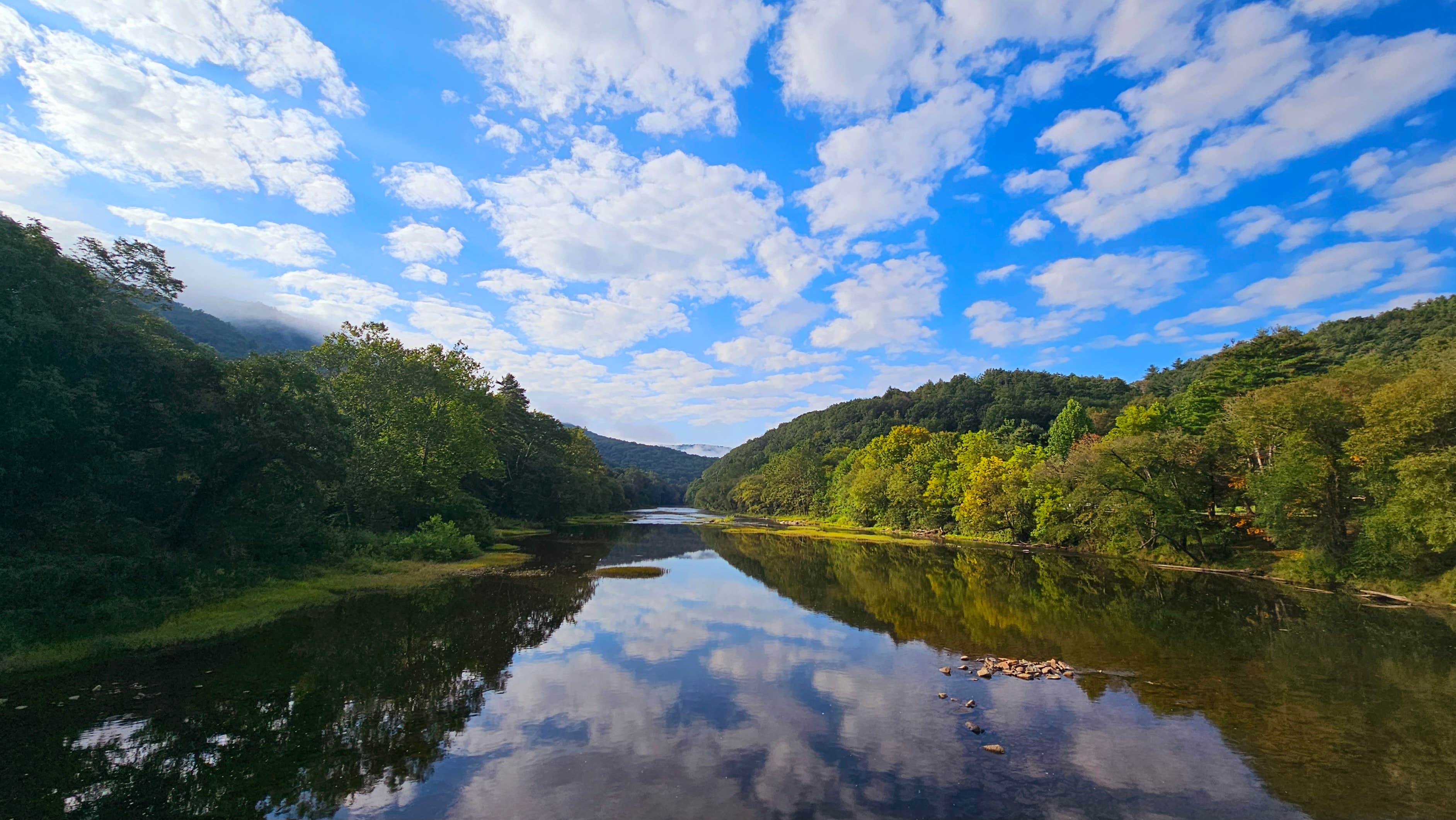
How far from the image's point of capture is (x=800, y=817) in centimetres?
903

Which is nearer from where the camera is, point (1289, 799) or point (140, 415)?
point (1289, 799)

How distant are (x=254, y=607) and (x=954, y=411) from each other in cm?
13809

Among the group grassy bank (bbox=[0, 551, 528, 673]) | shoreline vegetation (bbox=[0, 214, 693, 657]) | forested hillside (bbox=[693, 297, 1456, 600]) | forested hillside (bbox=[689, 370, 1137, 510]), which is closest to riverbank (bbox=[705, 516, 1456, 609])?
forested hillside (bbox=[693, 297, 1456, 600])

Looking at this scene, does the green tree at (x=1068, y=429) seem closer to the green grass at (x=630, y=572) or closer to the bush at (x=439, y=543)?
the green grass at (x=630, y=572)

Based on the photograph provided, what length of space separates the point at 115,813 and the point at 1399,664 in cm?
2981

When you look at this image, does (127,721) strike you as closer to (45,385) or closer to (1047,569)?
(45,385)

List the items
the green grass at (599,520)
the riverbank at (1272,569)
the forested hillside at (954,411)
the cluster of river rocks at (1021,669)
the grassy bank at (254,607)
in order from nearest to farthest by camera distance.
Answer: the grassy bank at (254,607), the cluster of river rocks at (1021,669), the riverbank at (1272,569), the green grass at (599,520), the forested hillside at (954,411)

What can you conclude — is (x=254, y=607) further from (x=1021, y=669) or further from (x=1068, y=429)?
(x=1068, y=429)

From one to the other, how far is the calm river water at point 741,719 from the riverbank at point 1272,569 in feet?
10.5

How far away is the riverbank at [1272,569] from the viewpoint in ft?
86.0

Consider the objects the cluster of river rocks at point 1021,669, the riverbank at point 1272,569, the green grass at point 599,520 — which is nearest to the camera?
the cluster of river rocks at point 1021,669

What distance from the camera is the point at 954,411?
139 m

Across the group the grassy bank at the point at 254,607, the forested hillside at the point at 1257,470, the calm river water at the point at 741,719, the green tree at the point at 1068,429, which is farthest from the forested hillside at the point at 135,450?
the green tree at the point at 1068,429

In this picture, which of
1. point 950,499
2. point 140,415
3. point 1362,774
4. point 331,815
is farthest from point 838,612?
point 950,499
